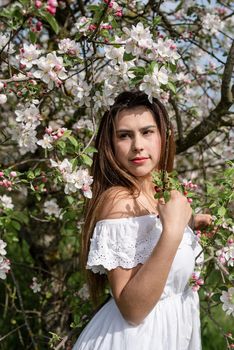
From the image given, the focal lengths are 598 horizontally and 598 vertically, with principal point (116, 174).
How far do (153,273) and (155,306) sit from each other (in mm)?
250

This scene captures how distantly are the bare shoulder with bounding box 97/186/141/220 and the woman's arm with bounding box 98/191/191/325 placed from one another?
0.15 metres

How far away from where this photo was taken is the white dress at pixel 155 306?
202 cm

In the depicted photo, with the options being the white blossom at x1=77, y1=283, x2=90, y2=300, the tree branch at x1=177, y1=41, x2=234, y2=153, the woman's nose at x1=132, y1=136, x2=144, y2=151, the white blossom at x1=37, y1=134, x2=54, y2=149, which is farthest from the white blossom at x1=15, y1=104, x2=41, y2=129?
the white blossom at x1=77, y1=283, x2=90, y2=300

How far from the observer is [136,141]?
2162mm

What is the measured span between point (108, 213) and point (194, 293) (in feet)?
1.59

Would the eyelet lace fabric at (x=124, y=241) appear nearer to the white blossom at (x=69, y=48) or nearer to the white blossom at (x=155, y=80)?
the white blossom at (x=155, y=80)

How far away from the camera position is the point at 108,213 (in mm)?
2076

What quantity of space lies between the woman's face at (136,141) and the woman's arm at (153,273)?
0.83ft

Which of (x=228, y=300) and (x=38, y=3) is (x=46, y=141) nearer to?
(x=38, y=3)

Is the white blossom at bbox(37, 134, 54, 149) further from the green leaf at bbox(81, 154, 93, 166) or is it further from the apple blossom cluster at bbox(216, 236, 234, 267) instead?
the apple blossom cluster at bbox(216, 236, 234, 267)

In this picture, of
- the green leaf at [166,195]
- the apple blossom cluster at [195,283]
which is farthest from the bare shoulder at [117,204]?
the apple blossom cluster at [195,283]

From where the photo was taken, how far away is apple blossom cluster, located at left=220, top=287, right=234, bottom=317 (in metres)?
2.19

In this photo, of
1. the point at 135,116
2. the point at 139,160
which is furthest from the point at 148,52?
the point at 139,160

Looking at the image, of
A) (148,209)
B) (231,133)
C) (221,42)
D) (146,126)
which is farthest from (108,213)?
(221,42)
